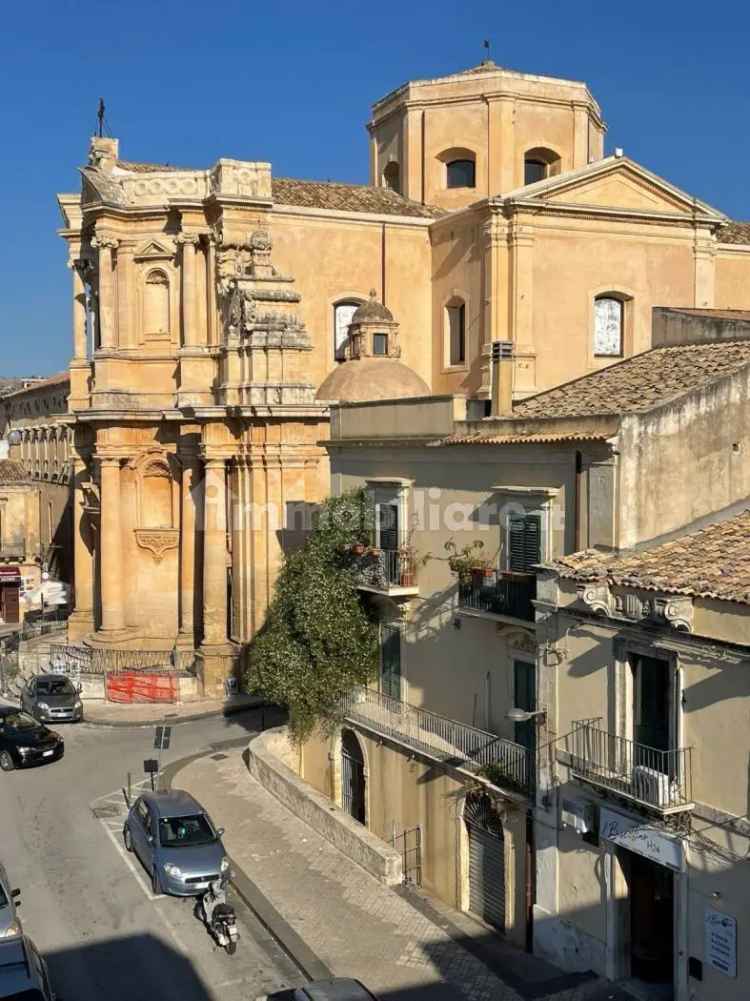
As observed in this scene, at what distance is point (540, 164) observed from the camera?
37.1m

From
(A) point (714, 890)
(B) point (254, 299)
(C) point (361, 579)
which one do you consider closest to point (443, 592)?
(C) point (361, 579)

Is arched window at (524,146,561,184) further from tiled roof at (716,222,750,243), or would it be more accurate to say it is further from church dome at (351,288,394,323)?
church dome at (351,288,394,323)

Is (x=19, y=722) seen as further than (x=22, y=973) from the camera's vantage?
Yes

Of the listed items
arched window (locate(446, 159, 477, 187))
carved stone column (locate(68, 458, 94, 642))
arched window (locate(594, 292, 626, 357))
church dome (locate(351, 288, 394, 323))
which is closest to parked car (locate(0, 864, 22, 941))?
church dome (locate(351, 288, 394, 323))

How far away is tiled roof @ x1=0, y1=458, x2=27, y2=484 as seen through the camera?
5928cm

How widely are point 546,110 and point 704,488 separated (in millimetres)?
24183

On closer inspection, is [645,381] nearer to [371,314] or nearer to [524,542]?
[524,542]

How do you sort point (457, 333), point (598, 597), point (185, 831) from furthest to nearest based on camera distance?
1. point (457, 333)
2. point (185, 831)
3. point (598, 597)

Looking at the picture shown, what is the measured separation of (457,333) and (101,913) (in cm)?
2107

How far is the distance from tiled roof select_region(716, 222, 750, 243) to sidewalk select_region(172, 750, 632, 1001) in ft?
77.7

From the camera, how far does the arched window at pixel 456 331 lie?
3306cm

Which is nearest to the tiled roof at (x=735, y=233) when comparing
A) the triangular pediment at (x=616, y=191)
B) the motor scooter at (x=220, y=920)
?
the triangular pediment at (x=616, y=191)

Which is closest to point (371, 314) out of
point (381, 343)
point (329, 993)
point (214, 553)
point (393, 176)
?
point (381, 343)

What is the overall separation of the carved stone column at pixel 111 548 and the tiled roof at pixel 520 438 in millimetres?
17447
